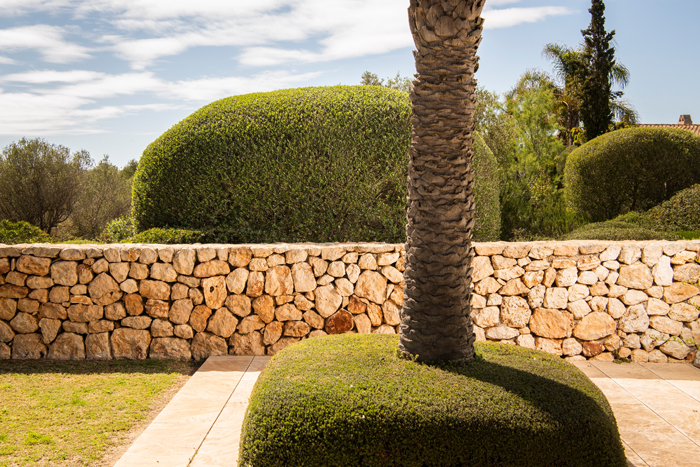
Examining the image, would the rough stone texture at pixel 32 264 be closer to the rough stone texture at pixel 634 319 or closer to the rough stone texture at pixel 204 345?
the rough stone texture at pixel 204 345

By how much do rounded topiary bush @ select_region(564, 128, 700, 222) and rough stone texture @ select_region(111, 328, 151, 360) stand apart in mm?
9473

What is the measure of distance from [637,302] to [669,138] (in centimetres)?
620

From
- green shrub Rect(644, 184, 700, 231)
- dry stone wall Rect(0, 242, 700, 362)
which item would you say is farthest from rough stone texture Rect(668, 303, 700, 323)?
green shrub Rect(644, 184, 700, 231)

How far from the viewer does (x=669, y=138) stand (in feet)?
33.5

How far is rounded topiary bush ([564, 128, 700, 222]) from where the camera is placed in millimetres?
10102

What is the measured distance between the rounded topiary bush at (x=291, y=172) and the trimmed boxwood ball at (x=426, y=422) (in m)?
3.77

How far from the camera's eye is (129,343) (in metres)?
5.62

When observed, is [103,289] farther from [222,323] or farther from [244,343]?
[244,343]

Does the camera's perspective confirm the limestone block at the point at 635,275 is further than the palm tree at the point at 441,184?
Yes

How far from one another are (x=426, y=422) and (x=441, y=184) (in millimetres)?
1561

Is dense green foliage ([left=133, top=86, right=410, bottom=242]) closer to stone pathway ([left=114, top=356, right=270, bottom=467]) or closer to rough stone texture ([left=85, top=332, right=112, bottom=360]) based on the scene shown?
rough stone texture ([left=85, top=332, right=112, bottom=360])

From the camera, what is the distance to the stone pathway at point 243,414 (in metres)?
3.49

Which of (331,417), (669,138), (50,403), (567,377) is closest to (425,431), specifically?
(331,417)

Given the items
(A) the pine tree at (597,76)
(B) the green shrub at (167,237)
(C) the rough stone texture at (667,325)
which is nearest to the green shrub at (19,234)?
(B) the green shrub at (167,237)
